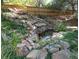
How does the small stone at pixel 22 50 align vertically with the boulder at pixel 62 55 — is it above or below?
above

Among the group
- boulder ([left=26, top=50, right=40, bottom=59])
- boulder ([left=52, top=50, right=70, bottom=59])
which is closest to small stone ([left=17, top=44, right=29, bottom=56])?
boulder ([left=26, top=50, right=40, bottom=59])

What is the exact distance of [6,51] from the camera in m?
1.66

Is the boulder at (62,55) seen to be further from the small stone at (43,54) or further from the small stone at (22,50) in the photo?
the small stone at (22,50)

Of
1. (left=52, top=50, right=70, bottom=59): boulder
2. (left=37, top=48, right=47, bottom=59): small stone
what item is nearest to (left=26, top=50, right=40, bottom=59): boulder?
(left=37, top=48, right=47, bottom=59): small stone

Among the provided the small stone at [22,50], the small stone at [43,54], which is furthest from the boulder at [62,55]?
the small stone at [22,50]

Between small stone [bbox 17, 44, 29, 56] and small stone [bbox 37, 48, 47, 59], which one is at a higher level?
small stone [bbox 17, 44, 29, 56]

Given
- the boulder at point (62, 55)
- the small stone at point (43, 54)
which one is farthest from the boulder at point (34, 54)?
the boulder at point (62, 55)

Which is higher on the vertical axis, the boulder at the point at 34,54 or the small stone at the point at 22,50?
the small stone at the point at 22,50

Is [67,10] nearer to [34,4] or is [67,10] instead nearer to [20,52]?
[34,4]

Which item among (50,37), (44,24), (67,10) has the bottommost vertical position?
(50,37)

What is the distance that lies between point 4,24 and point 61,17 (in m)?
0.47

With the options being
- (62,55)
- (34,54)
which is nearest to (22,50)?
(34,54)

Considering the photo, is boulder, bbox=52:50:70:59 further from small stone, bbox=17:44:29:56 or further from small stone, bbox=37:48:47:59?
small stone, bbox=17:44:29:56

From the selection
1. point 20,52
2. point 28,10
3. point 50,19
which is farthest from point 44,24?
point 20,52
